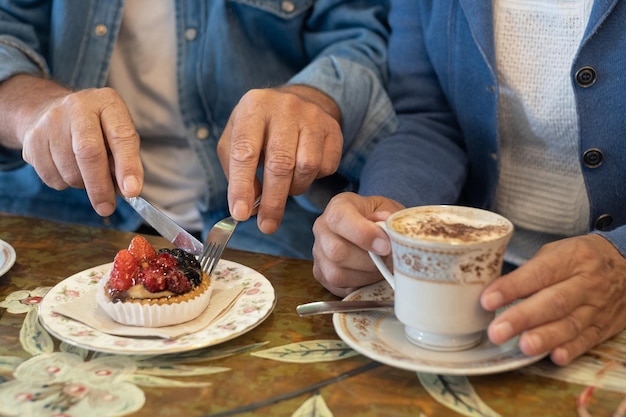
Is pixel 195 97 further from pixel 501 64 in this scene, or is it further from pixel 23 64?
pixel 501 64

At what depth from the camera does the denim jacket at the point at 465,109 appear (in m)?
1.25

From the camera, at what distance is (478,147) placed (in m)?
1.44

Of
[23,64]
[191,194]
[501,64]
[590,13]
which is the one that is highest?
[590,13]

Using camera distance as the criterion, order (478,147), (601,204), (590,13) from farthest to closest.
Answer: (478,147), (601,204), (590,13)

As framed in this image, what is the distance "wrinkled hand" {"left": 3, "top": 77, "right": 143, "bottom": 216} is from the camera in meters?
1.12

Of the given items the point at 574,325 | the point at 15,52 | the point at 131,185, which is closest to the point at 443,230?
the point at 574,325

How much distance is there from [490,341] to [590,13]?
591 mm

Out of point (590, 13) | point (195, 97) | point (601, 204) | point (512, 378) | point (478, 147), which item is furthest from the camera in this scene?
point (195, 97)

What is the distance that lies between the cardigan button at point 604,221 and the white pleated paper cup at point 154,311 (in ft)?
2.36

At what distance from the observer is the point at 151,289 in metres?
1.01

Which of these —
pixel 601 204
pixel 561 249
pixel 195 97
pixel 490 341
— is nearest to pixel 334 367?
pixel 490 341

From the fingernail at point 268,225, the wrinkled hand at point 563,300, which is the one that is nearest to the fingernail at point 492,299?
the wrinkled hand at point 563,300

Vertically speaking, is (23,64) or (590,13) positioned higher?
(590,13)

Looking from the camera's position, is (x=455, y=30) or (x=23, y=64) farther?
(x=23, y=64)
